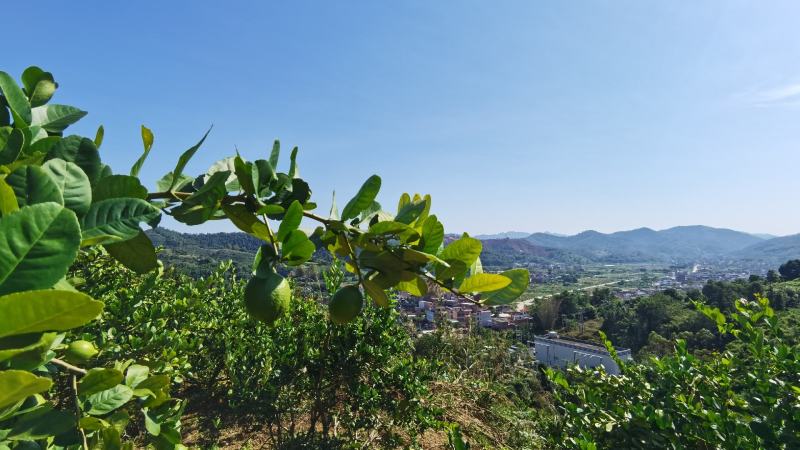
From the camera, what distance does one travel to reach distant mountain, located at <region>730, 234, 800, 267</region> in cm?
15510

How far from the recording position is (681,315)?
4150 cm

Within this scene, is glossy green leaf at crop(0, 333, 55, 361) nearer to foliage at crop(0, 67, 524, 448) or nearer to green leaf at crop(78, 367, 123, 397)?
foliage at crop(0, 67, 524, 448)

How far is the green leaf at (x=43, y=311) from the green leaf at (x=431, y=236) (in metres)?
0.73

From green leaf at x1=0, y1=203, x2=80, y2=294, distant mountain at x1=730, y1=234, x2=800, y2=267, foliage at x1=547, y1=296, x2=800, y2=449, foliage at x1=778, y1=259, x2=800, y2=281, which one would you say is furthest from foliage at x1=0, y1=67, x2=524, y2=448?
distant mountain at x1=730, y1=234, x2=800, y2=267

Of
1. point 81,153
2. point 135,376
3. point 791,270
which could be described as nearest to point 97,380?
point 135,376

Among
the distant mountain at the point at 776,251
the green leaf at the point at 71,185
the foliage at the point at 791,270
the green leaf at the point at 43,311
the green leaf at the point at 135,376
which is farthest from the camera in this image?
the distant mountain at the point at 776,251

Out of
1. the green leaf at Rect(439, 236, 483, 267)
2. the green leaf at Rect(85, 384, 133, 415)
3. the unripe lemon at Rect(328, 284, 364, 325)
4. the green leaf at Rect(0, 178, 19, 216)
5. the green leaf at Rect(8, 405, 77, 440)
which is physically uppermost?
the green leaf at Rect(0, 178, 19, 216)

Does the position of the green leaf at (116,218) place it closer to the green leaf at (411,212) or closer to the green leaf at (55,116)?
the green leaf at (411,212)

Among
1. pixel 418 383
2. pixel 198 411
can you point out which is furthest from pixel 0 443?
pixel 198 411

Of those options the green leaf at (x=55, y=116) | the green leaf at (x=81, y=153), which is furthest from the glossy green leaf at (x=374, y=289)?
the green leaf at (x=55, y=116)

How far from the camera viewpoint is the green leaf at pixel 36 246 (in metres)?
0.42

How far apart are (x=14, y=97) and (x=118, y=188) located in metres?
0.48

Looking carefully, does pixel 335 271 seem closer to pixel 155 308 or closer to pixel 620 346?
pixel 155 308

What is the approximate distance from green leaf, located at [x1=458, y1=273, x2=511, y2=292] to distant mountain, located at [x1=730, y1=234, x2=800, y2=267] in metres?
192
